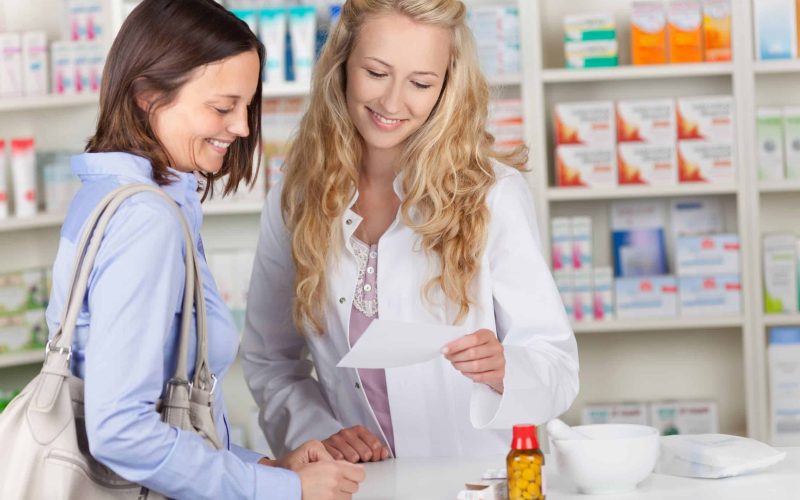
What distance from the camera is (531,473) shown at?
150 centimetres

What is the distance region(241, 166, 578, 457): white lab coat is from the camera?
2016mm

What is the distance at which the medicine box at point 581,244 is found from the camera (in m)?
3.96

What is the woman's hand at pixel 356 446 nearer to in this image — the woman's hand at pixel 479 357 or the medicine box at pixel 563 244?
the woman's hand at pixel 479 357

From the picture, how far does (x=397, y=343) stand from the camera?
1.59 metres

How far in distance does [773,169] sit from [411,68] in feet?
7.71

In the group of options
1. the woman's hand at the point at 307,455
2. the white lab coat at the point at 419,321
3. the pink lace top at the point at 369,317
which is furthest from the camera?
the pink lace top at the point at 369,317

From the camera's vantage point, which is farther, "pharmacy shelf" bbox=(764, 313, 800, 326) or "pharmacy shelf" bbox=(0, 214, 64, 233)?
"pharmacy shelf" bbox=(764, 313, 800, 326)

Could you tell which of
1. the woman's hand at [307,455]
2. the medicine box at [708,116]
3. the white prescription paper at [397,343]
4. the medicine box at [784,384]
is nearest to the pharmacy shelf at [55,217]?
the medicine box at [708,116]

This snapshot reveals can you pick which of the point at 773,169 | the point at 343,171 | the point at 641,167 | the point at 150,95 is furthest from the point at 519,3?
the point at 150,95

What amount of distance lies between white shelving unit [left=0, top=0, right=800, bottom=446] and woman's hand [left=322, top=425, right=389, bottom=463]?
2035 millimetres

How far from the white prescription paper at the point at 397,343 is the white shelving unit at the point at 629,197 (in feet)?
7.64

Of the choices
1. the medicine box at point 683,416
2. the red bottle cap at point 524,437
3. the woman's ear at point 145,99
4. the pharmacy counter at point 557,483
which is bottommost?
the medicine box at point 683,416

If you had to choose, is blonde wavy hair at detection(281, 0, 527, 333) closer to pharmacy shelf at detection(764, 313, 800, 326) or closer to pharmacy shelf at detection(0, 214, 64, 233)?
pharmacy shelf at detection(0, 214, 64, 233)

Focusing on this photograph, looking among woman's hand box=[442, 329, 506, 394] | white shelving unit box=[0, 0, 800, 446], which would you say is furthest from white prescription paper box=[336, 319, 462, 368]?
white shelving unit box=[0, 0, 800, 446]
